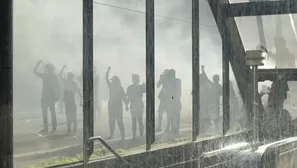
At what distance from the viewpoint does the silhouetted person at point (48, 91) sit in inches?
63.8

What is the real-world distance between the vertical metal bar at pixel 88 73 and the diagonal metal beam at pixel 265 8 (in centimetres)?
47

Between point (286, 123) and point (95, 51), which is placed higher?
point (95, 51)

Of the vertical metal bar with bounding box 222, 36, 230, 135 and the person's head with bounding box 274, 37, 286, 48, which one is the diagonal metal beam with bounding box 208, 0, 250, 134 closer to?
the vertical metal bar with bounding box 222, 36, 230, 135

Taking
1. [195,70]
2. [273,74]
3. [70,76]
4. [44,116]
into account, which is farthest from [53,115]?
[273,74]

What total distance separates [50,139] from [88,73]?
0.24m

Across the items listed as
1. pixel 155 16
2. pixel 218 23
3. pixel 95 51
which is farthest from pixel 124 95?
pixel 218 23

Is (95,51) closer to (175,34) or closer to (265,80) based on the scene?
(175,34)

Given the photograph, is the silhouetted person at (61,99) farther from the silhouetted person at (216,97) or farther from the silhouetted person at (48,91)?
the silhouetted person at (216,97)

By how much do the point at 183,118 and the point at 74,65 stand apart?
388 millimetres

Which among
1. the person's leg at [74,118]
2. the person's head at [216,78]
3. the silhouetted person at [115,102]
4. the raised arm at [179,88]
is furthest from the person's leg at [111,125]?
the person's head at [216,78]

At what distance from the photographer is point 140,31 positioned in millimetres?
1691

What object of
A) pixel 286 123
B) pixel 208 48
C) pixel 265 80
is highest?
pixel 208 48

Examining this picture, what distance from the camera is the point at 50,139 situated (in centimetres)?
165

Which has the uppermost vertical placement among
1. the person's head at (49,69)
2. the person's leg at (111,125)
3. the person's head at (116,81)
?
the person's head at (49,69)
